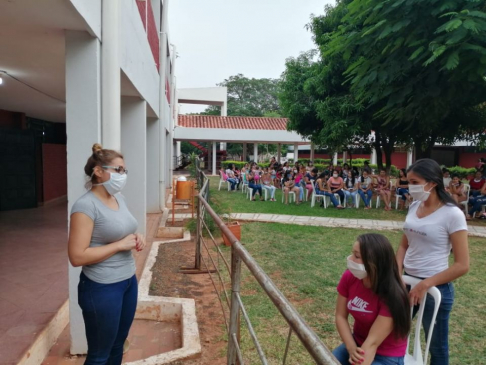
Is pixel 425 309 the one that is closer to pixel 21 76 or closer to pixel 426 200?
pixel 426 200

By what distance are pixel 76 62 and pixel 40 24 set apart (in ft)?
1.15

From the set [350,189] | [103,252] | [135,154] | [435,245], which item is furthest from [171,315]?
[350,189]

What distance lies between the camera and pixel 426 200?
252cm

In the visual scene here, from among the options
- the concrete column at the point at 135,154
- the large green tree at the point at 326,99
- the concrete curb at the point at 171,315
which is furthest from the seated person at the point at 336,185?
the concrete curb at the point at 171,315

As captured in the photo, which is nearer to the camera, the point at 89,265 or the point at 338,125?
the point at 89,265

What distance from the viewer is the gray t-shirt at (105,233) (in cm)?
203

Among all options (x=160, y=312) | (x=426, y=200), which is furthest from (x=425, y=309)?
(x=160, y=312)

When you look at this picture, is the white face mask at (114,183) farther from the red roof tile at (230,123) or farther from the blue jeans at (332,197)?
the red roof tile at (230,123)

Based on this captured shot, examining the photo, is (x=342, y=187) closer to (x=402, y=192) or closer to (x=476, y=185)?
(x=402, y=192)

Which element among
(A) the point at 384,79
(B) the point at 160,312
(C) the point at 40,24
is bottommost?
(B) the point at 160,312

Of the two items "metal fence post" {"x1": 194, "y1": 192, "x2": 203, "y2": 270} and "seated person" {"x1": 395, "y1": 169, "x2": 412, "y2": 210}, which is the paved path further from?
"metal fence post" {"x1": 194, "y1": 192, "x2": 203, "y2": 270}

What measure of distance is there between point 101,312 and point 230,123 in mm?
24482

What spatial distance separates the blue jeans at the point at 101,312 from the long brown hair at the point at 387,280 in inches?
55.0

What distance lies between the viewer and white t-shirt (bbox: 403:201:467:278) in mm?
2357
